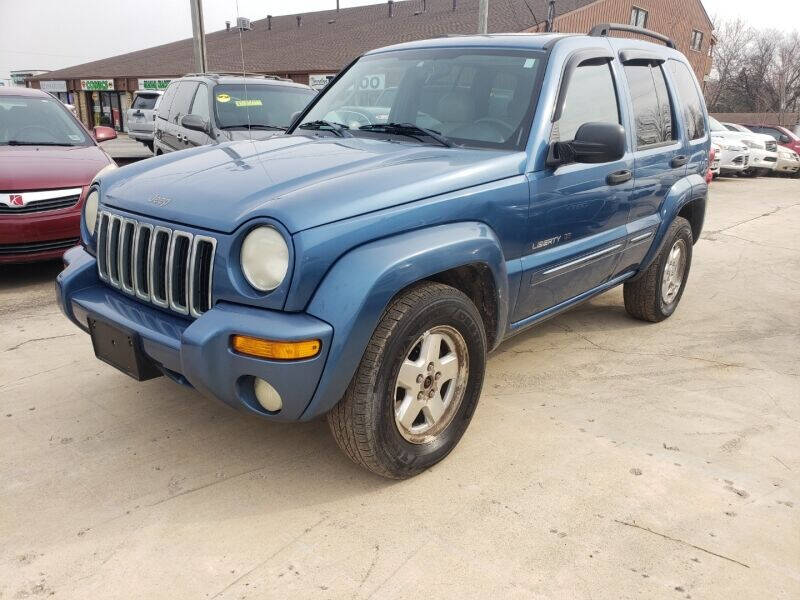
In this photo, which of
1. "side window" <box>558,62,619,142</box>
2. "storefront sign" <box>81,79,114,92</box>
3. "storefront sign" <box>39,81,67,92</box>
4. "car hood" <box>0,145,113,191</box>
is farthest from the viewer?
"storefront sign" <box>39,81,67,92</box>

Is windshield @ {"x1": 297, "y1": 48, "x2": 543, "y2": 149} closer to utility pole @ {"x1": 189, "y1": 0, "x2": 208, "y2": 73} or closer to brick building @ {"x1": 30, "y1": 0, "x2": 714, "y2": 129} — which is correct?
utility pole @ {"x1": 189, "y1": 0, "x2": 208, "y2": 73}

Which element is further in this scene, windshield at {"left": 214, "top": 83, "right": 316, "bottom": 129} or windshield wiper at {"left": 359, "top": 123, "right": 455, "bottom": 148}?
windshield at {"left": 214, "top": 83, "right": 316, "bottom": 129}

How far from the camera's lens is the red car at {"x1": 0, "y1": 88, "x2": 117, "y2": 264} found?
5.09m

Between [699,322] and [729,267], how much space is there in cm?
224

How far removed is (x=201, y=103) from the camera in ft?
26.6

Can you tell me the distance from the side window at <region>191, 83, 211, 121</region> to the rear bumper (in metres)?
2.91

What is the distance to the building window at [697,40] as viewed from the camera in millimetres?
35312

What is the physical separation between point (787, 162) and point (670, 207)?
16.8 meters

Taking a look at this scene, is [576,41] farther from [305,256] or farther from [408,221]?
[305,256]

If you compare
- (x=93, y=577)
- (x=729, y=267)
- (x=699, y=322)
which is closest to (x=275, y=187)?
(x=93, y=577)

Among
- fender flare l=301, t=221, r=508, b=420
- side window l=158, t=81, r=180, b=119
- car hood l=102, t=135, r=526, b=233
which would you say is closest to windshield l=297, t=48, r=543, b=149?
A: car hood l=102, t=135, r=526, b=233

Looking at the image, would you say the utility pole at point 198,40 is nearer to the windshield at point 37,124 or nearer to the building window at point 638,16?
the windshield at point 37,124

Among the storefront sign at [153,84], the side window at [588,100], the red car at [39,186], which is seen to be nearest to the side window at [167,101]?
the red car at [39,186]

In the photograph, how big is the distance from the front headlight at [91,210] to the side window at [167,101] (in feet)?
21.2
